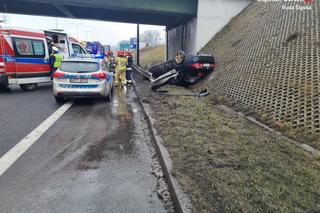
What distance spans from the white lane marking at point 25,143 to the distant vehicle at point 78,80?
4.60ft

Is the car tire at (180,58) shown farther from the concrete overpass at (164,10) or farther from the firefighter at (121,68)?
the concrete overpass at (164,10)

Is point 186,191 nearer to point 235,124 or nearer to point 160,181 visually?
point 160,181

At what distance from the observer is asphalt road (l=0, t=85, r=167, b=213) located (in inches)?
118

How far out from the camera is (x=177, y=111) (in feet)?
23.3

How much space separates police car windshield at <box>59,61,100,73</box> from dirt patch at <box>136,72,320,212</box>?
4.19m

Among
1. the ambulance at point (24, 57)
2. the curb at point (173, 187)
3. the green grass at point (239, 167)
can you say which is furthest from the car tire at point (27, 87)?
the curb at point (173, 187)

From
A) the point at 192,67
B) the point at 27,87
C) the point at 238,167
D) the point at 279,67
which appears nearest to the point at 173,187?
the point at 238,167

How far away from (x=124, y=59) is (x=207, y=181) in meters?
11.9

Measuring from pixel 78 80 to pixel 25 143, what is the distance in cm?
416

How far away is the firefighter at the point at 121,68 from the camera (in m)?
14.2

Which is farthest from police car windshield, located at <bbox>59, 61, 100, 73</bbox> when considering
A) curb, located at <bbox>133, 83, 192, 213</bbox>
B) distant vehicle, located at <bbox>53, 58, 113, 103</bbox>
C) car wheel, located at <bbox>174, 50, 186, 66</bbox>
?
curb, located at <bbox>133, 83, 192, 213</bbox>

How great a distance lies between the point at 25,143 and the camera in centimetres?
496

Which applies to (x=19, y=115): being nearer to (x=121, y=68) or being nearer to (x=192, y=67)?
(x=121, y=68)

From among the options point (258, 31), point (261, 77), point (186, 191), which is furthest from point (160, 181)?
point (258, 31)
